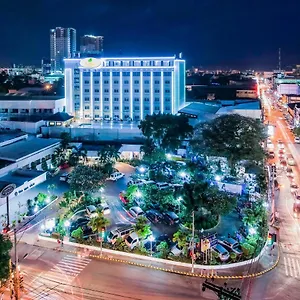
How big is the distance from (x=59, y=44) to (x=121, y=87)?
86.8 meters

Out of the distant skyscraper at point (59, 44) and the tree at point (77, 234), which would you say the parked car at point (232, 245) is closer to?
the tree at point (77, 234)

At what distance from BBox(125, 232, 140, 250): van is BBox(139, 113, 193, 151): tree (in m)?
9.88

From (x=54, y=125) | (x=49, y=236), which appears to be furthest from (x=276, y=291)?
(x=54, y=125)

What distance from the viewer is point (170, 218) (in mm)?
13742

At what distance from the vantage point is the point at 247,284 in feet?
32.8

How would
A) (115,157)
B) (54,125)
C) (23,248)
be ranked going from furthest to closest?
1. (54,125)
2. (115,157)
3. (23,248)

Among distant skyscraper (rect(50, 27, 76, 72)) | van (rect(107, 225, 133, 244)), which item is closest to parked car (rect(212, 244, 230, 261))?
van (rect(107, 225, 133, 244))

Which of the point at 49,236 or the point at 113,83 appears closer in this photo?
the point at 49,236

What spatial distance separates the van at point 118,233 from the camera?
40.4 ft

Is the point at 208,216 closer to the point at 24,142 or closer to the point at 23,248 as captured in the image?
the point at 23,248

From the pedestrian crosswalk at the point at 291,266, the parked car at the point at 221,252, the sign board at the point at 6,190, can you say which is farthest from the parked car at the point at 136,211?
the pedestrian crosswalk at the point at 291,266

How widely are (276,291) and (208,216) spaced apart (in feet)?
13.5

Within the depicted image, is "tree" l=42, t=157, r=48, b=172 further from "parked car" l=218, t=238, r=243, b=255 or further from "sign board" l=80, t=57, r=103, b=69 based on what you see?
"sign board" l=80, t=57, r=103, b=69

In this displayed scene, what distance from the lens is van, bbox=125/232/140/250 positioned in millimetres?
11867
